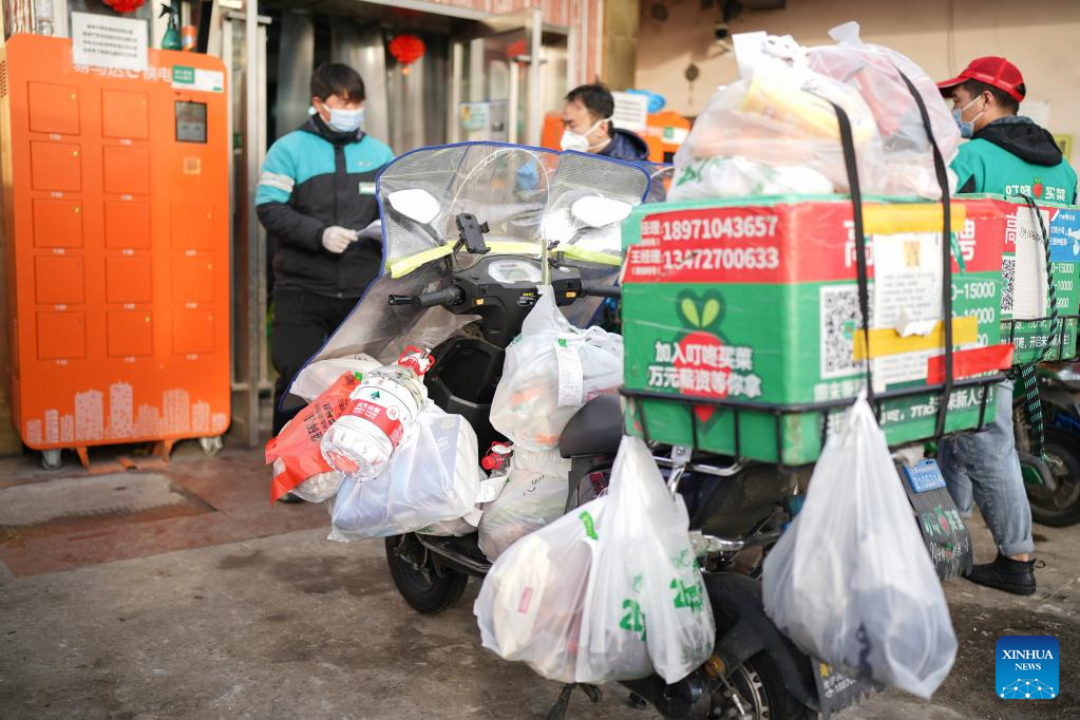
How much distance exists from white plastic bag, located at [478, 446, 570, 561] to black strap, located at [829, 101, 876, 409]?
103 centimetres

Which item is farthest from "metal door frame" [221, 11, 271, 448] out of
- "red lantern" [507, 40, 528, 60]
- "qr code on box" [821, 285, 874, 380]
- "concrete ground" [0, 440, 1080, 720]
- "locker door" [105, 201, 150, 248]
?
"qr code on box" [821, 285, 874, 380]

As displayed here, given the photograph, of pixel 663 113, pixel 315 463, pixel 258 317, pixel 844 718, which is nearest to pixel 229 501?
pixel 258 317

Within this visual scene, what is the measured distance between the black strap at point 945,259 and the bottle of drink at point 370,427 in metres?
1.41

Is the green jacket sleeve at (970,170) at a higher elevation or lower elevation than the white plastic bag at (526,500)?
higher

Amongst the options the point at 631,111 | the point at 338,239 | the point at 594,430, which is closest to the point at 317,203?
the point at 338,239

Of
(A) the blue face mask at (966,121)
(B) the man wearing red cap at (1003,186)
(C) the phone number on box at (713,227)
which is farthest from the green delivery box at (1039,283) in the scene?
(C) the phone number on box at (713,227)

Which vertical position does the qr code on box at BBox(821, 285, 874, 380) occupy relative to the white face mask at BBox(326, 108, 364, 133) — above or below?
below

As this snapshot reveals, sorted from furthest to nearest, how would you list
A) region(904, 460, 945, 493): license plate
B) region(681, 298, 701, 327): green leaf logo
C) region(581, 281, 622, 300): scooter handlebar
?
region(581, 281, 622, 300): scooter handlebar
region(904, 460, 945, 493): license plate
region(681, 298, 701, 327): green leaf logo

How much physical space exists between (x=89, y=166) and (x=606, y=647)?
13.5 ft

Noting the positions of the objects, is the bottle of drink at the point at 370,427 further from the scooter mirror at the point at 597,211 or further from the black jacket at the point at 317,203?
the black jacket at the point at 317,203

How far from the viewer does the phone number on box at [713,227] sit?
6.42 ft

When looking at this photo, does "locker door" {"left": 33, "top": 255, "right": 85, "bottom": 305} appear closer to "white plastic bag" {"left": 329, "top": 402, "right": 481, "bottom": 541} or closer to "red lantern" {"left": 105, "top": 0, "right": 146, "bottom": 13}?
"red lantern" {"left": 105, "top": 0, "right": 146, "bottom": 13}

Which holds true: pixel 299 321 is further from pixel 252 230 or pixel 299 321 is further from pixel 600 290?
pixel 600 290

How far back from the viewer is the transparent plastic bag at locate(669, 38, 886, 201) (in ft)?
6.84
